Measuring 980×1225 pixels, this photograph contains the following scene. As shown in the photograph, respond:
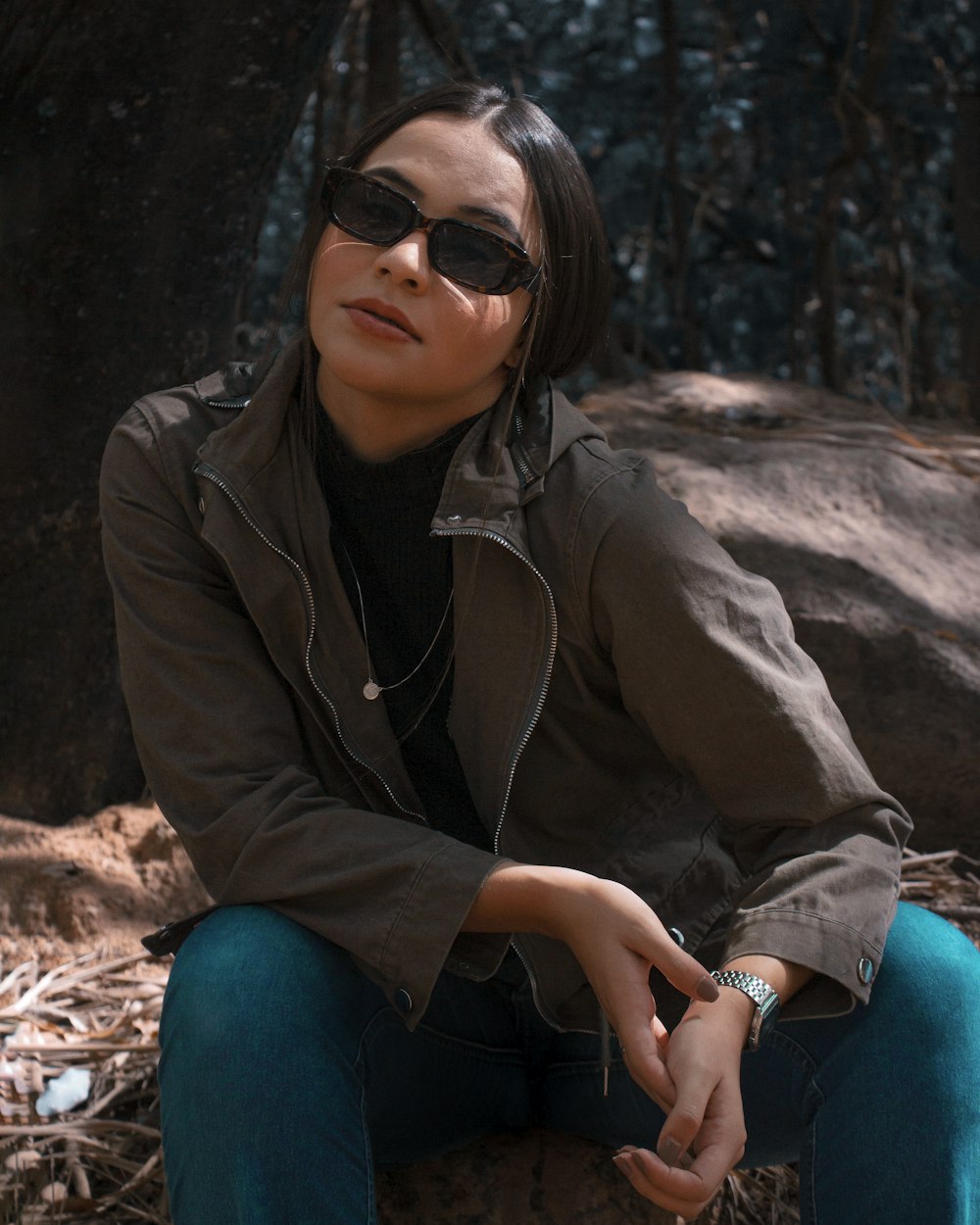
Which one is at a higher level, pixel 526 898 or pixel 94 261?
pixel 94 261

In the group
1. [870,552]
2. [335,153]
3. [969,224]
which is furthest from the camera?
[969,224]

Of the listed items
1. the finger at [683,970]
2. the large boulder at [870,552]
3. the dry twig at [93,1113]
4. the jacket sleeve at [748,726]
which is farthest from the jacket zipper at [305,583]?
the large boulder at [870,552]

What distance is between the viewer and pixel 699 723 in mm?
1875

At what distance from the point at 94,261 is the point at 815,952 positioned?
1.84 m

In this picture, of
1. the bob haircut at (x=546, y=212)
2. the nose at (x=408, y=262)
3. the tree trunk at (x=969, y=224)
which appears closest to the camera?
the nose at (x=408, y=262)

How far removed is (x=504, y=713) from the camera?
1.95 meters

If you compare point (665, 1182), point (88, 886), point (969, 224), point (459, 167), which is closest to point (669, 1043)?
point (665, 1182)

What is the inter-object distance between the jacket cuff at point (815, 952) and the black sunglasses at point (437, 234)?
34.6 inches

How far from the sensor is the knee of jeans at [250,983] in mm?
1688

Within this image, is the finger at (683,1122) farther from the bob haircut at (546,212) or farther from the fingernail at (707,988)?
the bob haircut at (546,212)

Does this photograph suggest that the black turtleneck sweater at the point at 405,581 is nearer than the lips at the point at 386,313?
No

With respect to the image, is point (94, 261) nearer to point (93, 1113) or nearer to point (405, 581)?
point (405, 581)

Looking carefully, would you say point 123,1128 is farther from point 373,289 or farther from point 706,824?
point 373,289

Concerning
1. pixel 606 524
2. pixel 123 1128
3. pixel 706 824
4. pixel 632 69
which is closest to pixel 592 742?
pixel 706 824
